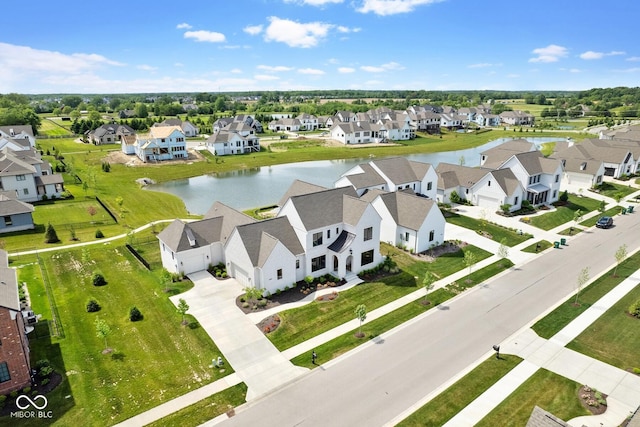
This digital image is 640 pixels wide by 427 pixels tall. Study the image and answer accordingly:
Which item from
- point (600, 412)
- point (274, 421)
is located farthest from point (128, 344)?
point (600, 412)

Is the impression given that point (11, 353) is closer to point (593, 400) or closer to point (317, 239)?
point (317, 239)

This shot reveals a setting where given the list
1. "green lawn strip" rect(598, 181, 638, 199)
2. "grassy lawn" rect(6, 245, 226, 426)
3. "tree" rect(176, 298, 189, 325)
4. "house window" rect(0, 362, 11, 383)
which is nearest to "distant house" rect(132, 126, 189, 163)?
"grassy lawn" rect(6, 245, 226, 426)

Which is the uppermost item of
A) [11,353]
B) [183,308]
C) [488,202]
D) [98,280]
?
[488,202]

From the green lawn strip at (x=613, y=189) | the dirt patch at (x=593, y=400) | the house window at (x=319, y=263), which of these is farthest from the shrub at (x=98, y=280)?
the green lawn strip at (x=613, y=189)

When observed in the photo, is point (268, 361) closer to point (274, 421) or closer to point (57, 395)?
point (274, 421)

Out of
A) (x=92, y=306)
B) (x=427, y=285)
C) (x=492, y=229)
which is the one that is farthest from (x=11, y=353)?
(x=492, y=229)

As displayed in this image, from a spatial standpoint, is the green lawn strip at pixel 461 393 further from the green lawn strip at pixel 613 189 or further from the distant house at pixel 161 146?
the distant house at pixel 161 146

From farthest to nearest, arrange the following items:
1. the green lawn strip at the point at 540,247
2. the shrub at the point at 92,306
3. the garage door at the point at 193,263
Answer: the green lawn strip at the point at 540,247 → the garage door at the point at 193,263 → the shrub at the point at 92,306
